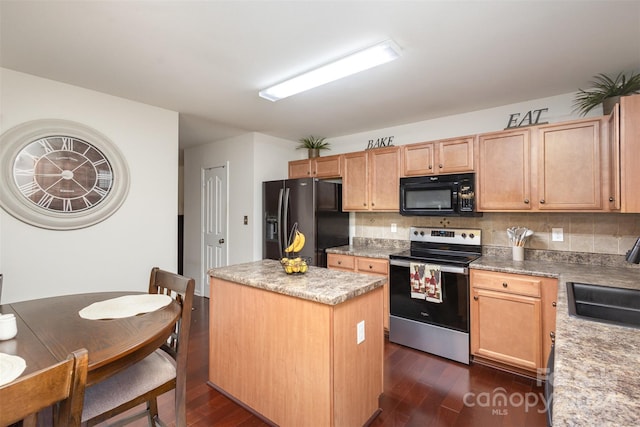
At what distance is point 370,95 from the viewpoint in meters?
2.73

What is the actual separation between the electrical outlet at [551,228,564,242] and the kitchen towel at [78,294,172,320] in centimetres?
321

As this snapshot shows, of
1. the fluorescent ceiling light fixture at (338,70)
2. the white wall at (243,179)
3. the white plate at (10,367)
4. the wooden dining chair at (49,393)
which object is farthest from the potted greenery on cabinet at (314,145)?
the wooden dining chair at (49,393)

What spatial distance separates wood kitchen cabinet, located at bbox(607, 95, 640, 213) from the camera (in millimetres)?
1862

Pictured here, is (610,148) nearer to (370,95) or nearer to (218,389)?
(370,95)

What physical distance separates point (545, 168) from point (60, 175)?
13.4ft

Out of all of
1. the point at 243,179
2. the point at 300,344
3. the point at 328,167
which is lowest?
the point at 300,344

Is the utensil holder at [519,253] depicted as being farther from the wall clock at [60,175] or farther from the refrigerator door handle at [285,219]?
the wall clock at [60,175]

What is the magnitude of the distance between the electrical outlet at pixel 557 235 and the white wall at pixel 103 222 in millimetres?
3769

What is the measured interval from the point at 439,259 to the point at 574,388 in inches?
81.2

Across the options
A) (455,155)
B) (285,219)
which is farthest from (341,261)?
(455,155)

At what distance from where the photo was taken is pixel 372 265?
3219 mm

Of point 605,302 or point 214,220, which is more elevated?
point 214,220

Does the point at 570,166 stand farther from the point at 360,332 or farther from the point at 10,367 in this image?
the point at 10,367

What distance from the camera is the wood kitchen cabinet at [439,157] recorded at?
114 inches
